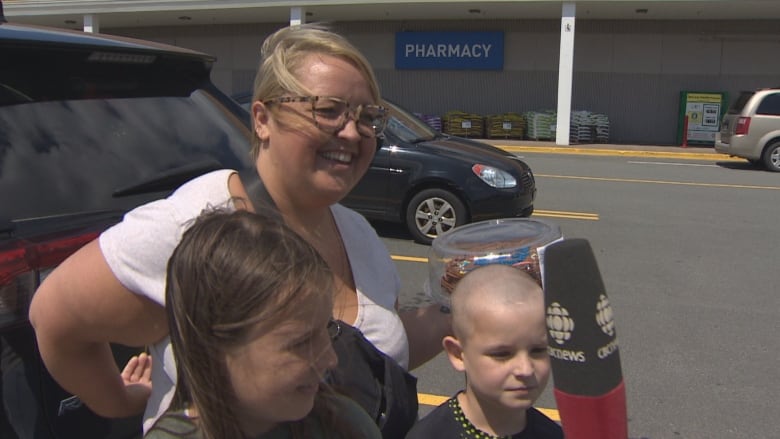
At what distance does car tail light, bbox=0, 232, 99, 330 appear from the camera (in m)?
1.77

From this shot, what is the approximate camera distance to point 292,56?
158 centimetres

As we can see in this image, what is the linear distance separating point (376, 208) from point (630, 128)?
16.5 meters

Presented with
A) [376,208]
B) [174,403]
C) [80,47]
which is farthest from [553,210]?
[174,403]

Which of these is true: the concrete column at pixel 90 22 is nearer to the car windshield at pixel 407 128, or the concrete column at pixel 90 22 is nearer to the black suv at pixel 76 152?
the car windshield at pixel 407 128

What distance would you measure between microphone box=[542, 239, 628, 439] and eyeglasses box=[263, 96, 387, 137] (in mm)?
695

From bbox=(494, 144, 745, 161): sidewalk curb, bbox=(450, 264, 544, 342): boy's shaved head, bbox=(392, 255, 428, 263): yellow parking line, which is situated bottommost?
bbox=(392, 255, 428, 263): yellow parking line

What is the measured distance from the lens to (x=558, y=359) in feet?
3.35

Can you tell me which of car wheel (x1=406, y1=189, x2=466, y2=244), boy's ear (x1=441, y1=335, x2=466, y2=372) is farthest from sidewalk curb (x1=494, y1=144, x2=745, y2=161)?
boy's ear (x1=441, y1=335, x2=466, y2=372)

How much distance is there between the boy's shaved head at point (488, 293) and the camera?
1.57m

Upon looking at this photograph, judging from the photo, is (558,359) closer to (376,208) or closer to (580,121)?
(376,208)

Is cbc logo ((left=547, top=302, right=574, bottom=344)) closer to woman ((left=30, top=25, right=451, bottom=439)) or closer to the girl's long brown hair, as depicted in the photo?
the girl's long brown hair

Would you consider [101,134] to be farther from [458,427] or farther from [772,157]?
[772,157]

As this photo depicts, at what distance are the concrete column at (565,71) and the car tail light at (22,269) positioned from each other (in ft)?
60.1

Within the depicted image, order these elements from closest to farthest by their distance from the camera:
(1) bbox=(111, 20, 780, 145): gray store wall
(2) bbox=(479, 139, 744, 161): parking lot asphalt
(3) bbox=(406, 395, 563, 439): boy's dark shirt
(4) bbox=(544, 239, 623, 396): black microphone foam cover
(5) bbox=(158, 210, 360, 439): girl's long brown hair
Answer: (4) bbox=(544, 239, 623, 396): black microphone foam cover < (5) bbox=(158, 210, 360, 439): girl's long brown hair < (3) bbox=(406, 395, 563, 439): boy's dark shirt < (2) bbox=(479, 139, 744, 161): parking lot asphalt < (1) bbox=(111, 20, 780, 145): gray store wall
